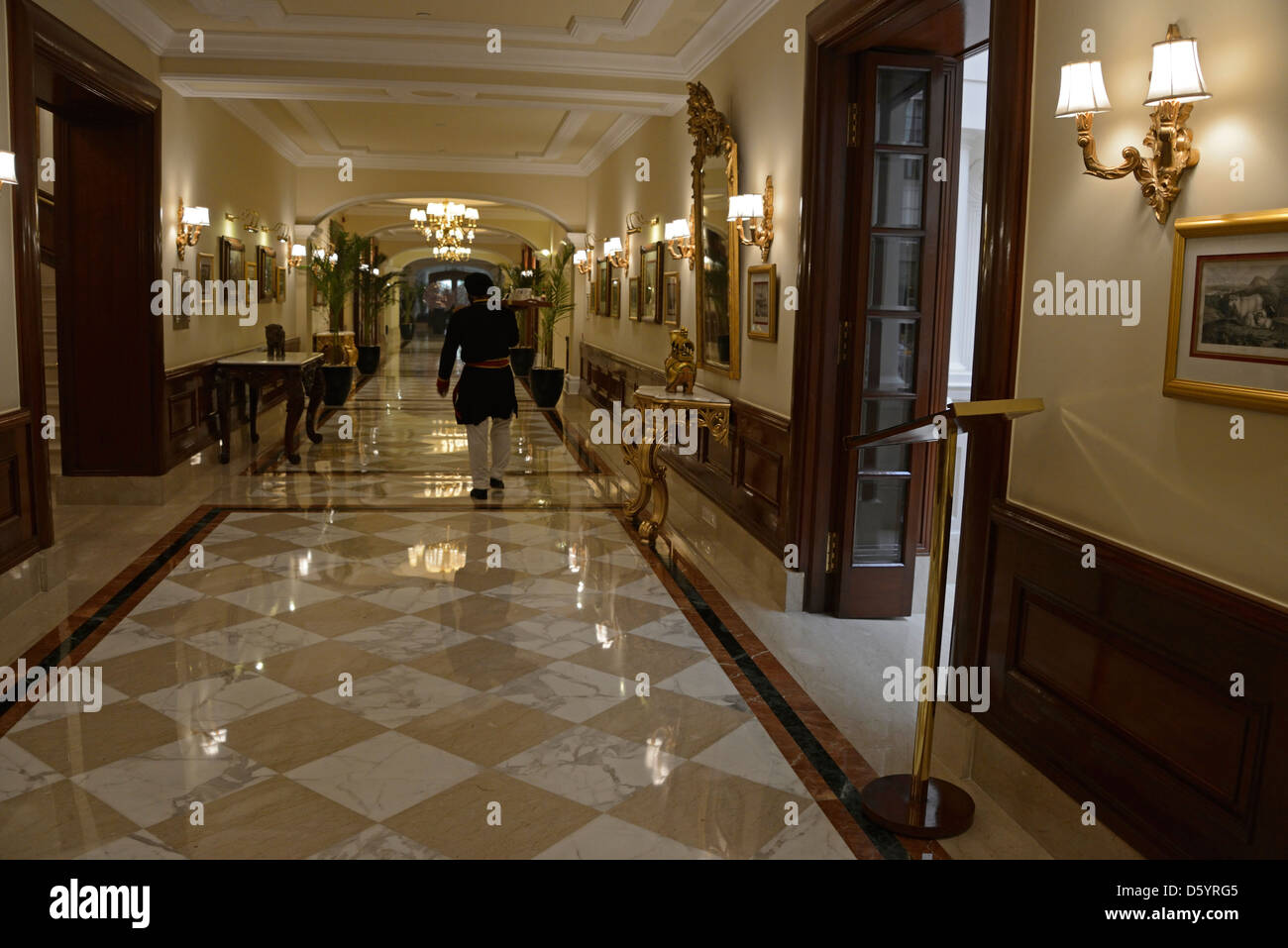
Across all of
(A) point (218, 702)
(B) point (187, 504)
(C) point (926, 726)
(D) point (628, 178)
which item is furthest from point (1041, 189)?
(D) point (628, 178)

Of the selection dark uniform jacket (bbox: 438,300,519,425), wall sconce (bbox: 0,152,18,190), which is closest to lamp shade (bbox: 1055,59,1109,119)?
wall sconce (bbox: 0,152,18,190)

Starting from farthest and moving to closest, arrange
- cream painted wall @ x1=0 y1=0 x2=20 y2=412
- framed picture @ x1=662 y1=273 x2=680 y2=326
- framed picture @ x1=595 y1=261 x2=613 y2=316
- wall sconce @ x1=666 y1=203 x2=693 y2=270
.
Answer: framed picture @ x1=595 y1=261 x2=613 y2=316
framed picture @ x1=662 y1=273 x2=680 y2=326
wall sconce @ x1=666 y1=203 x2=693 y2=270
cream painted wall @ x1=0 y1=0 x2=20 y2=412

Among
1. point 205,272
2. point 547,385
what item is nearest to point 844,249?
point 205,272

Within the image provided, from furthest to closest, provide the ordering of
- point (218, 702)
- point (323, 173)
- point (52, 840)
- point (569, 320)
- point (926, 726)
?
point (569, 320) < point (323, 173) < point (218, 702) < point (926, 726) < point (52, 840)

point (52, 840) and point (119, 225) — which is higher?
point (119, 225)

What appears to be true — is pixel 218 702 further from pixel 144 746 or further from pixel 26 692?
pixel 26 692

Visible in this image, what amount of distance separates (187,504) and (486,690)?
14.4 feet

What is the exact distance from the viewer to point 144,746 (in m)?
3.51

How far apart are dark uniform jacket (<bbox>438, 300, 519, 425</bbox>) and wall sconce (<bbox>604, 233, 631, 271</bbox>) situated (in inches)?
159

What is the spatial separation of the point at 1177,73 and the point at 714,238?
476 centimetres

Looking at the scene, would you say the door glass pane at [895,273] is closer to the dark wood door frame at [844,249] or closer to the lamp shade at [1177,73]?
the dark wood door frame at [844,249]

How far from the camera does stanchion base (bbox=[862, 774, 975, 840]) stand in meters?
3.02

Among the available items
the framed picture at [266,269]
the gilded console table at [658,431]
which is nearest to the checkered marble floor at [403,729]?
the gilded console table at [658,431]

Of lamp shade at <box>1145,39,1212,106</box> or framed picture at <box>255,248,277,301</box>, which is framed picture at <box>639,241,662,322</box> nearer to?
framed picture at <box>255,248,277,301</box>
